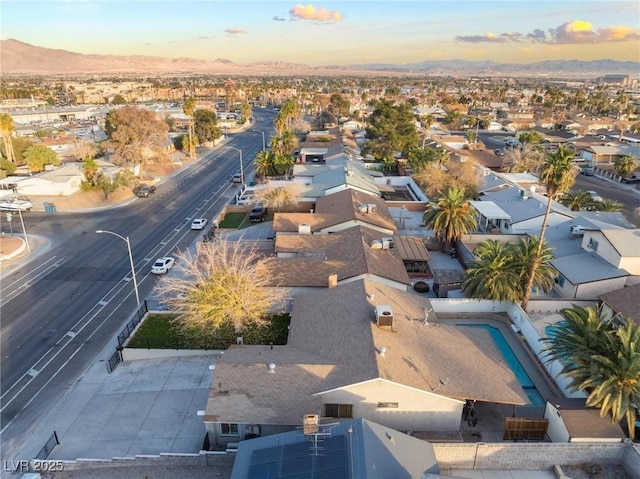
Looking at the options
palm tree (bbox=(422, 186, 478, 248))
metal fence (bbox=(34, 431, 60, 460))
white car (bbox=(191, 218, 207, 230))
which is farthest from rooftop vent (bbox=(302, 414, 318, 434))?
white car (bbox=(191, 218, 207, 230))

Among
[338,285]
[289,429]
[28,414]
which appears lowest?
[28,414]

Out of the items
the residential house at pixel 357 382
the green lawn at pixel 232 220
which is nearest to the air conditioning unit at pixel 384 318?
the residential house at pixel 357 382

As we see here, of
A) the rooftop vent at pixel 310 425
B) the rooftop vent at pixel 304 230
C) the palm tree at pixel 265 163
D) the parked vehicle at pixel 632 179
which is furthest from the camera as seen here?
the parked vehicle at pixel 632 179

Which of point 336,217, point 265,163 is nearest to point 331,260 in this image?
point 336,217

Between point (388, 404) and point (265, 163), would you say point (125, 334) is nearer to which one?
point (388, 404)

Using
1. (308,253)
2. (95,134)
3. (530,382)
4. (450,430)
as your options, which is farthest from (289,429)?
(95,134)

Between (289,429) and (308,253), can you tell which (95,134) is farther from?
(289,429)

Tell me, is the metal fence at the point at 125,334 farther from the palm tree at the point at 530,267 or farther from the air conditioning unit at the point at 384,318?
the palm tree at the point at 530,267
